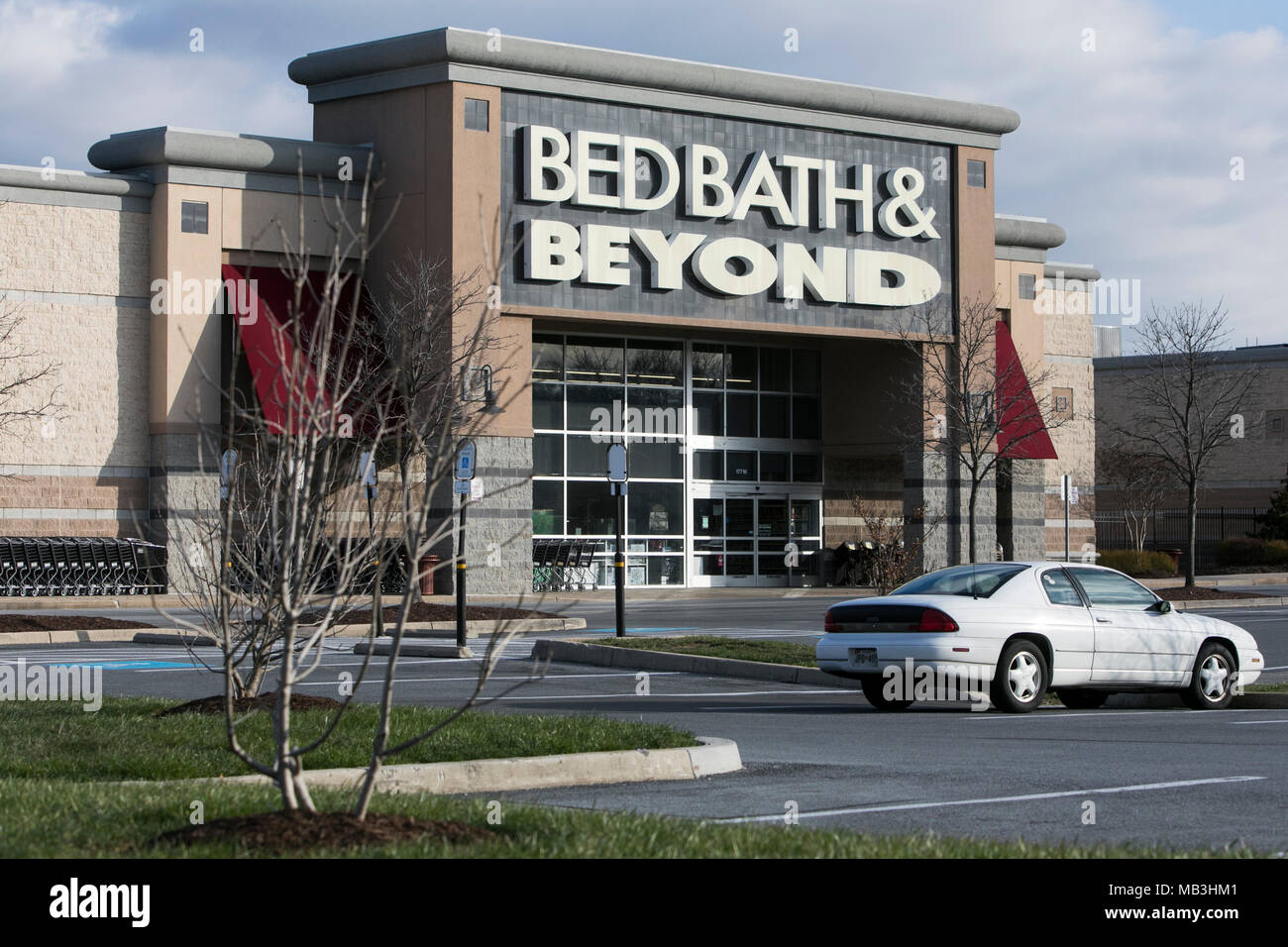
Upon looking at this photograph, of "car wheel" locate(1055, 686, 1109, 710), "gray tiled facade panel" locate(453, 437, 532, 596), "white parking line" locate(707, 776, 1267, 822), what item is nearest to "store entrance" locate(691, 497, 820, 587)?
"gray tiled facade panel" locate(453, 437, 532, 596)

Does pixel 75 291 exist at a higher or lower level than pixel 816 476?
higher

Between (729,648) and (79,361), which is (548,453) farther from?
(729,648)

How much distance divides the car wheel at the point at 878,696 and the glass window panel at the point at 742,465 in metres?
27.7

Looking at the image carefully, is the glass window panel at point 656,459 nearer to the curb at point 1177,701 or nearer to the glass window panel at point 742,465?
the glass window panel at point 742,465

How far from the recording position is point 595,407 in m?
40.9

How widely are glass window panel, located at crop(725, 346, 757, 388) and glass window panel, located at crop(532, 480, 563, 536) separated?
5.88 m

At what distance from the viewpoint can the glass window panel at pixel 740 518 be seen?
43281mm

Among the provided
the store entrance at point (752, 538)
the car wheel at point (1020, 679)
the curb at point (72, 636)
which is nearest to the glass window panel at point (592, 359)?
the store entrance at point (752, 538)

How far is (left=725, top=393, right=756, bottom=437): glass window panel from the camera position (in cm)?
4338

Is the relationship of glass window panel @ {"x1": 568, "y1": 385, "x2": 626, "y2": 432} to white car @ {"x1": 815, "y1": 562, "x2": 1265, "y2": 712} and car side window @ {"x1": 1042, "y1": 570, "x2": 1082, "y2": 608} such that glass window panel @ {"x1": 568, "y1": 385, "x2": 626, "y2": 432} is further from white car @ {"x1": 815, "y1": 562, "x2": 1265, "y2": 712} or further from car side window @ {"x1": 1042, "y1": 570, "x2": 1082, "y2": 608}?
car side window @ {"x1": 1042, "y1": 570, "x2": 1082, "y2": 608}

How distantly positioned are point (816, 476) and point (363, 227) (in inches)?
1520
